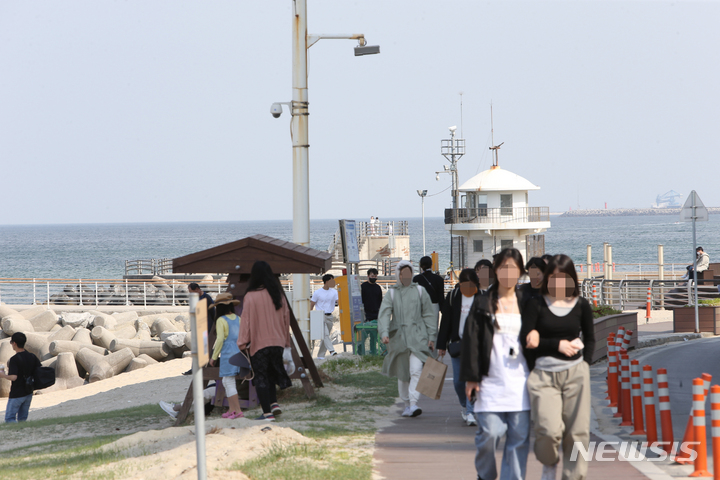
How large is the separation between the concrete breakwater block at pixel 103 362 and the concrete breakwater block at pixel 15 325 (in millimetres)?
6757

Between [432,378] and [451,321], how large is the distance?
23.6 inches

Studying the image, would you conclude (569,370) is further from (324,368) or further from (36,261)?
(36,261)

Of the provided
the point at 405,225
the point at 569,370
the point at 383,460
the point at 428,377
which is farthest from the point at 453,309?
the point at 405,225

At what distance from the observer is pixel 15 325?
85.6 feet

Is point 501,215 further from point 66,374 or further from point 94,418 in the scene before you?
point 94,418

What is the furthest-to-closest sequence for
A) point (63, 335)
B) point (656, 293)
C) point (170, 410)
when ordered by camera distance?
1. point (656, 293)
2. point (63, 335)
3. point (170, 410)

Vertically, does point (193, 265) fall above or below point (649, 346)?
above

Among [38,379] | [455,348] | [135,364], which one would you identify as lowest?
[135,364]

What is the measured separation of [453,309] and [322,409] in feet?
7.44

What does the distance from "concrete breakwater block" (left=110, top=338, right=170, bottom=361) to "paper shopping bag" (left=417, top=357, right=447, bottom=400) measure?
1585cm

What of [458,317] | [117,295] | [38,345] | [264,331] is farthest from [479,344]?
[117,295]

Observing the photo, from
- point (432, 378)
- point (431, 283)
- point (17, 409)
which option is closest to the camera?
point (432, 378)

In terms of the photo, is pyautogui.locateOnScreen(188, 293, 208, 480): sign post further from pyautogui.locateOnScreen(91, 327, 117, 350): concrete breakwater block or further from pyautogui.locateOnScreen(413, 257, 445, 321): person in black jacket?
pyautogui.locateOnScreen(91, 327, 117, 350): concrete breakwater block

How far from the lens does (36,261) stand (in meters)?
105
